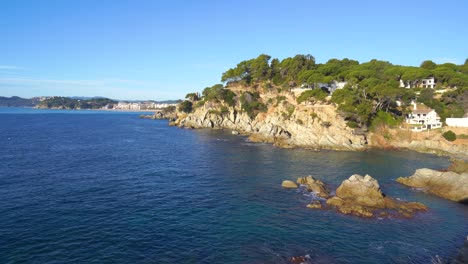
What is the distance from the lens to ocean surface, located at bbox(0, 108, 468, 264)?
2777cm

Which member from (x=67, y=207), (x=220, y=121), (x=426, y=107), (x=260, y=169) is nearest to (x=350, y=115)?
(x=426, y=107)

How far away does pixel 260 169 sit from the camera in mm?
60000

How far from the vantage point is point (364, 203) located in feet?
131

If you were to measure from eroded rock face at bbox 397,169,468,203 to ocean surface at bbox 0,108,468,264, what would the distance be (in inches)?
75.5

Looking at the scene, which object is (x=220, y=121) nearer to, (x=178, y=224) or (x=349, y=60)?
(x=349, y=60)

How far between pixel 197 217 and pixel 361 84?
8219cm

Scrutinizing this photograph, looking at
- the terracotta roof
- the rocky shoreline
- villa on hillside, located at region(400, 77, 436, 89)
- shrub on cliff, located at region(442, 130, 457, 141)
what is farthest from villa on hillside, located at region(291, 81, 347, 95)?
shrub on cliff, located at region(442, 130, 457, 141)

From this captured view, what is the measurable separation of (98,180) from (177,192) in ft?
49.0

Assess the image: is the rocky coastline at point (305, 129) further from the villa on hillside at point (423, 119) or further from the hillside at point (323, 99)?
the villa on hillside at point (423, 119)

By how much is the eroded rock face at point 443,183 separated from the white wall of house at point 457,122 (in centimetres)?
4693

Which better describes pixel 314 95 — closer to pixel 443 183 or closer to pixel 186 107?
pixel 443 183

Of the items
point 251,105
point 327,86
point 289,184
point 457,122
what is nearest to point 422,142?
point 457,122

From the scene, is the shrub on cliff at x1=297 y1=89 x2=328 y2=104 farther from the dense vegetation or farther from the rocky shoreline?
the rocky shoreline

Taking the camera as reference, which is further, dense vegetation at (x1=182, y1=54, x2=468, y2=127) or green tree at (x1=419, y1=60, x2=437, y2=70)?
green tree at (x1=419, y1=60, x2=437, y2=70)
